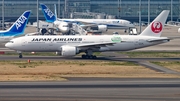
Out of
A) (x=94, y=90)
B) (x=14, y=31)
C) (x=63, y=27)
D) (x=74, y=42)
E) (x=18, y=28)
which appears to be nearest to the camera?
(x=94, y=90)

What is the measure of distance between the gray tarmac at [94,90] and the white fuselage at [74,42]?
2132 cm

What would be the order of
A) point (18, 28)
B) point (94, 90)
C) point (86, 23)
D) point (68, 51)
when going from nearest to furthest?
1. point (94, 90)
2. point (68, 51)
3. point (18, 28)
4. point (86, 23)

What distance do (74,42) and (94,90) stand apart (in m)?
27.5

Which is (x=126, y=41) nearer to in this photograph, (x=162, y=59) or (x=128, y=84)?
(x=162, y=59)

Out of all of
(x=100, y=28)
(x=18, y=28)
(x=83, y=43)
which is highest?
(x=100, y=28)

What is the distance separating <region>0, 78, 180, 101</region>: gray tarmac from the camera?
31.8 meters

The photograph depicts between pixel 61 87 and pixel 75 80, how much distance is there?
15.3ft

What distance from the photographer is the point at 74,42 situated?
62062 millimetres

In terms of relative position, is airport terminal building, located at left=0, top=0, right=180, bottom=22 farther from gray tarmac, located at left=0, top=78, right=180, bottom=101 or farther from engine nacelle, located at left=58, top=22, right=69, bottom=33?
gray tarmac, located at left=0, top=78, right=180, bottom=101

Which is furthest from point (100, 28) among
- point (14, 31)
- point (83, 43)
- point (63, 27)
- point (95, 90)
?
point (95, 90)

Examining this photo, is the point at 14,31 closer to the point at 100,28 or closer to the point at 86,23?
the point at 100,28

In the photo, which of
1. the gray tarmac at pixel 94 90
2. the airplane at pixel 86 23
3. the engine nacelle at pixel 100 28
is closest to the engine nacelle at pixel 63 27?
the airplane at pixel 86 23

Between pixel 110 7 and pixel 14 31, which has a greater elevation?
pixel 110 7

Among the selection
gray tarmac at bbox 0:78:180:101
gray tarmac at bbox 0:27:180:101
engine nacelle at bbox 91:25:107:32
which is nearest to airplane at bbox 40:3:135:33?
engine nacelle at bbox 91:25:107:32
